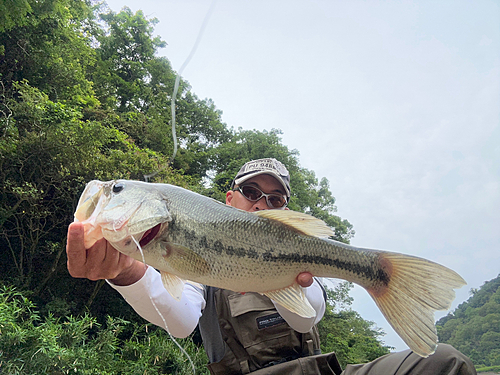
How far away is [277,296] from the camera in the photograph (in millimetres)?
1471

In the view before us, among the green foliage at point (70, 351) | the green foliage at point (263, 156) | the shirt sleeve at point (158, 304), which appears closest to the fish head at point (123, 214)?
the shirt sleeve at point (158, 304)

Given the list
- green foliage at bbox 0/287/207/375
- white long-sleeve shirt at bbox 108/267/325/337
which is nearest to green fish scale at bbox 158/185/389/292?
white long-sleeve shirt at bbox 108/267/325/337

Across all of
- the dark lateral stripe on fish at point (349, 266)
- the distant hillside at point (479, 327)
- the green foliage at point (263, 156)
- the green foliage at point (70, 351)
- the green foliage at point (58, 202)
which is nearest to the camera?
the dark lateral stripe on fish at point (349, 266)

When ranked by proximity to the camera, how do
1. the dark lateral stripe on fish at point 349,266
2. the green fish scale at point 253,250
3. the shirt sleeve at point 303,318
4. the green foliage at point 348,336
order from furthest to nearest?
the green foliage at point 348,336
the shirt sleeve at point 303,318
the dark lateral stripe on fish at point 349,266
the green fish scale at point 253,250

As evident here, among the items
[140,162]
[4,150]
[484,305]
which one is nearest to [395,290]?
[140,162]

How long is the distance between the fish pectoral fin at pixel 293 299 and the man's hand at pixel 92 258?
0.76 metres

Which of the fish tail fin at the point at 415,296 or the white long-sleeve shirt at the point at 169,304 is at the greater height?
the fish tail fin at the point at 415,296

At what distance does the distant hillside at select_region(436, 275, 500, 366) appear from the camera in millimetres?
10500

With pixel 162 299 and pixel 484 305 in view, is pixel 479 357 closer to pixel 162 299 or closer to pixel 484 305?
pixel 484 305

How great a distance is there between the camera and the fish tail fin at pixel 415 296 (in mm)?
1319

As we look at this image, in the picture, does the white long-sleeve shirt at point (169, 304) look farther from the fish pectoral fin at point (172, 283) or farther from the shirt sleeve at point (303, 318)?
the fish pectoral fin at point (172, 283)

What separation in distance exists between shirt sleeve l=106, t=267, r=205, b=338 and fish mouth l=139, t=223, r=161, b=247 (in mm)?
432

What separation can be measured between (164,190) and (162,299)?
0.74 m

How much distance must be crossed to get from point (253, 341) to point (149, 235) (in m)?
1.40
